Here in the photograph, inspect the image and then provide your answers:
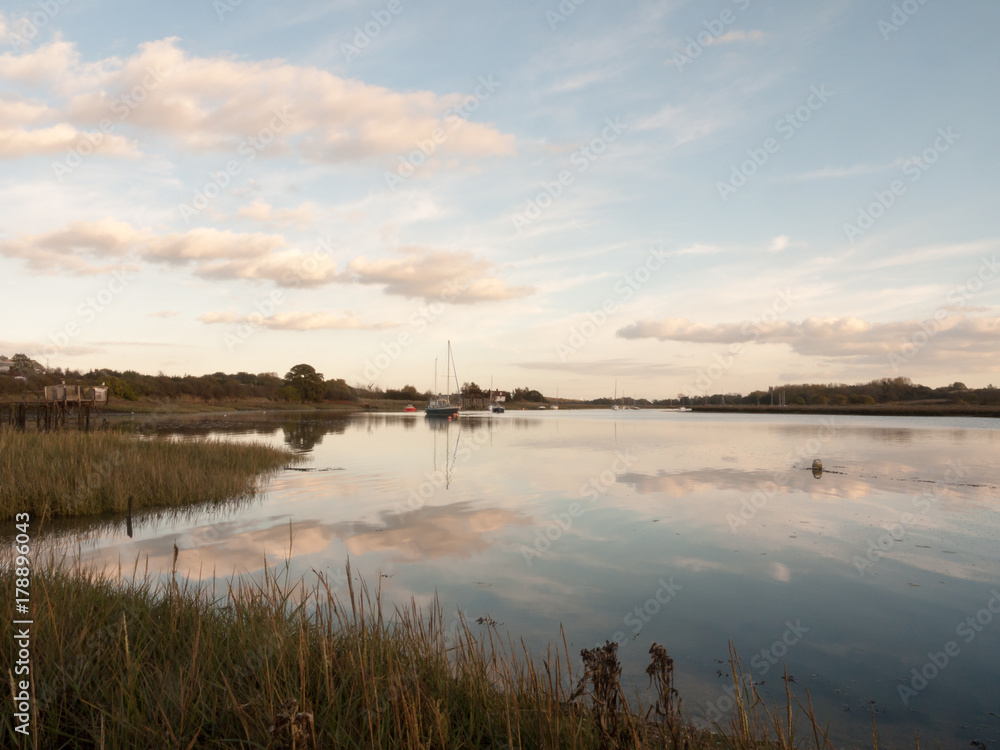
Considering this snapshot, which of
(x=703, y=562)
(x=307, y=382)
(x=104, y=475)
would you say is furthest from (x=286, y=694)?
(x=307, y=382)

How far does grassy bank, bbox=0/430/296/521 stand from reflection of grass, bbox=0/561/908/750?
958cm

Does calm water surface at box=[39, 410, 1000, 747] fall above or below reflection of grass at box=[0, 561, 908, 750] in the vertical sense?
below

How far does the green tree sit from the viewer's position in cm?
13038

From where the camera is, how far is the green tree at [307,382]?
13038 centimetres

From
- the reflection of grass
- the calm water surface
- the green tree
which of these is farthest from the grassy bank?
the green tree

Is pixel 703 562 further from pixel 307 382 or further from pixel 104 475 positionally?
pixel 307 382

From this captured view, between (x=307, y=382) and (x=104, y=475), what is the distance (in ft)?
395

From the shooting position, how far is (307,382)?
5138 inches

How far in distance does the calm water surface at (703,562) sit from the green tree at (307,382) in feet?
376

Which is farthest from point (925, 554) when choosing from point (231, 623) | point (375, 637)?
point (231, 623)

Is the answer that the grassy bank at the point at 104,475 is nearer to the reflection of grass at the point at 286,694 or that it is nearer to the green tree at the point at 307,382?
the reflection of grass at the point at 286,694

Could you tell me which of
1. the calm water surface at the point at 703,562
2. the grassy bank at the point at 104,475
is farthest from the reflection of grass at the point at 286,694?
the grassy bank at the point at 104,475

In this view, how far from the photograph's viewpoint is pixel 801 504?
15.9 meters

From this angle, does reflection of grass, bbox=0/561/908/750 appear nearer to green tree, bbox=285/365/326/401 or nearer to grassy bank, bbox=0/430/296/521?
grassy bank, bbox=0/430/296/521
